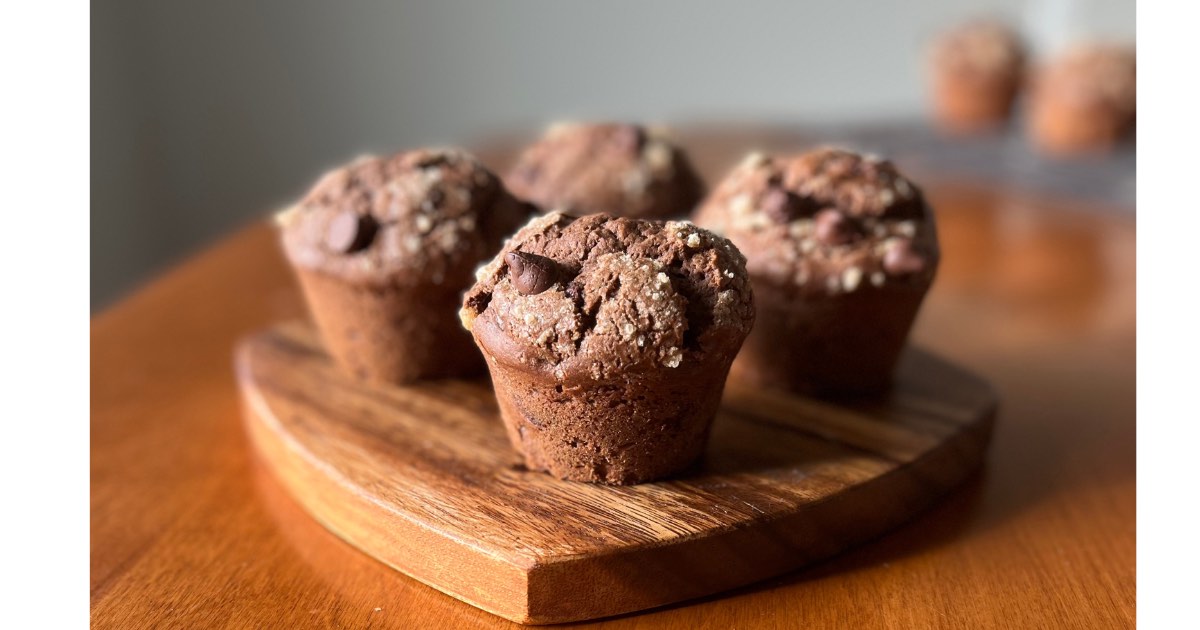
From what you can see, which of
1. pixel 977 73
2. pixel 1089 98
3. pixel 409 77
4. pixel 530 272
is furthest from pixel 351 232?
pixel 409 77

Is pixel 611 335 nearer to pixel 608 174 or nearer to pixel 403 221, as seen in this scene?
pixel 403 221

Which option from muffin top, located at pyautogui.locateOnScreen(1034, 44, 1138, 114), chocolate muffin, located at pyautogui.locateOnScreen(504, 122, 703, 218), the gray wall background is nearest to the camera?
chocolate muffin, located at pyautogui.locateOnScreen(504, 122, 703, 218)

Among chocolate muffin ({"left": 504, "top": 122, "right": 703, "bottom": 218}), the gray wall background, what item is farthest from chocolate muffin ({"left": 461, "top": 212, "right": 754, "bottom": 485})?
the gray wall background

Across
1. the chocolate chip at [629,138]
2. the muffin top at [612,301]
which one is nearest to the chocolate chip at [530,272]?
the muffin top at [612,301]

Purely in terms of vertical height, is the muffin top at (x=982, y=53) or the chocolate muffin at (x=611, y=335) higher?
the muffin top at (x=982, y=53)

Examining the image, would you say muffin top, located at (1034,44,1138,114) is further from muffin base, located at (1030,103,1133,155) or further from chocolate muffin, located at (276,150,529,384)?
chocolate muffin, located at (276,150,529,384)

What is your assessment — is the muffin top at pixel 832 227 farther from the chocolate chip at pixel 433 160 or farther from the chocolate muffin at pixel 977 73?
the chocolate muffin at pixel 977 73

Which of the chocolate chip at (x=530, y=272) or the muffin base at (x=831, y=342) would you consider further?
the muffin base at (x=831, y=342)
